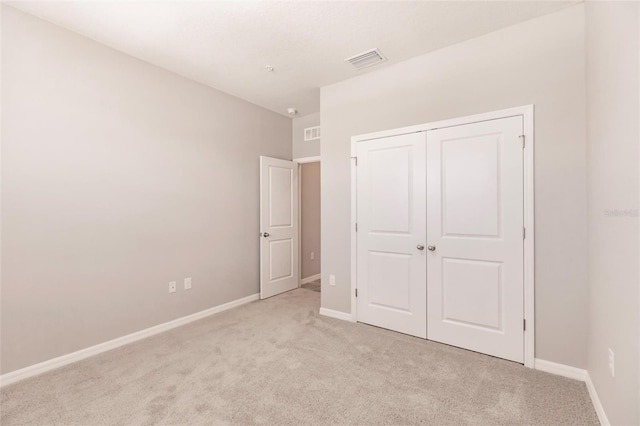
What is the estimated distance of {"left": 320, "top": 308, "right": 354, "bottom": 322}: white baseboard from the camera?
333cm

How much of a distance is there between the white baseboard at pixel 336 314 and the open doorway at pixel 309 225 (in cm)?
141

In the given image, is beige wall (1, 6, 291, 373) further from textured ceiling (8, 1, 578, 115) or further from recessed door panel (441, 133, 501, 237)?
recessed door panel (441, 133, 501, 237)

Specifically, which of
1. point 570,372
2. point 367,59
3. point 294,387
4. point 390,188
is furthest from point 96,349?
point 570,372

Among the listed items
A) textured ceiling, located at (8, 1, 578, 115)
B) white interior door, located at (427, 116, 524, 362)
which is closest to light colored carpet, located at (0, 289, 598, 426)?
white interior door, located at (427, 116, 524, 362)

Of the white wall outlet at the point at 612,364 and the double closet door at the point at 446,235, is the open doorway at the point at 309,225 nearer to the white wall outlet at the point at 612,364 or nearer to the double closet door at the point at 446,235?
the double closet door at the point at 446,235

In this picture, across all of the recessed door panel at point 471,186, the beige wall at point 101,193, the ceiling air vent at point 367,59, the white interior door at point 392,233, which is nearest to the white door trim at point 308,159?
the beige wall at point 101,193

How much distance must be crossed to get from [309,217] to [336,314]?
2.24m

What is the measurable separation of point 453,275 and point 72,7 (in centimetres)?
377

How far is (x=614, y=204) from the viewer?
1.51m

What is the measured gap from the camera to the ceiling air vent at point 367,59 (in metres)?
2.83

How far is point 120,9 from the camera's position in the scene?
2.21 m

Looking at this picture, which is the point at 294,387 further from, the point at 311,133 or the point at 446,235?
the point at 311,133

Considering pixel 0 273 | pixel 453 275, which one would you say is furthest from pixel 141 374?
pixel 453 275

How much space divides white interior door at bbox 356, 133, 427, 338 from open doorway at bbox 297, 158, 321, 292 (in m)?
1.88
